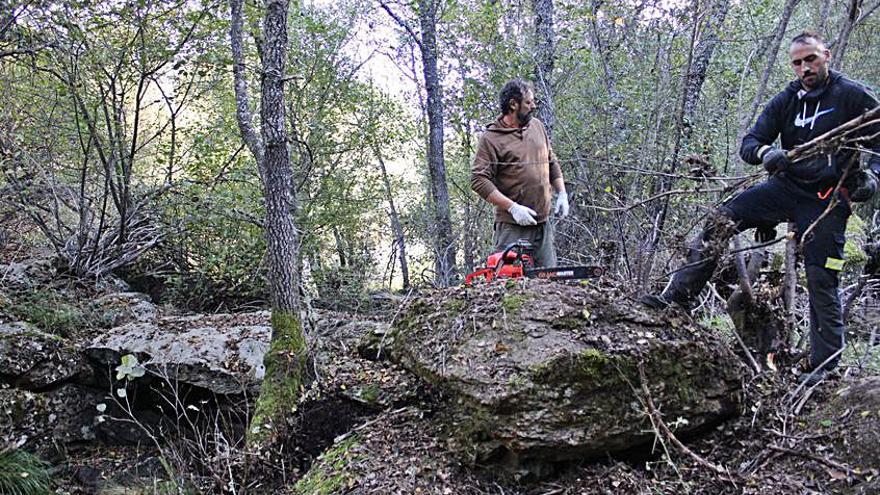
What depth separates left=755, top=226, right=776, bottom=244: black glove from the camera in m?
3.11

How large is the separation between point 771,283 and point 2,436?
229 inches

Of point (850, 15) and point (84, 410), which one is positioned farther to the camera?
point (84, 410)

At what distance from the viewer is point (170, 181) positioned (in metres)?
6.47

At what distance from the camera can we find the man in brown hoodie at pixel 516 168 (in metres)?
3.96

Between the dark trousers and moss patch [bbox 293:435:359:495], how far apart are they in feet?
6.67

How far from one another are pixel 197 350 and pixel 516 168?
3.03 metres

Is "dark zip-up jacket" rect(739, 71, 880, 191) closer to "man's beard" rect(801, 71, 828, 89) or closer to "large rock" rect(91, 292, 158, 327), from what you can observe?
"man's beard" rect(801, 71, 828, 89)

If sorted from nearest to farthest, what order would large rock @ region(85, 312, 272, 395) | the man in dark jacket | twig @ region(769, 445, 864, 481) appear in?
twig @ region(769, 445, 864, 481), the man in dark jacket, large rock @ region(85, 312, 272, 395)

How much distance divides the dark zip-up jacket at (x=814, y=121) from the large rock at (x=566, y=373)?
3.13ft

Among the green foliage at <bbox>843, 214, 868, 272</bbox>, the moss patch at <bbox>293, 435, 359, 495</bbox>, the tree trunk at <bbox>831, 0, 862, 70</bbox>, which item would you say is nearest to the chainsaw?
the moss patch at <bbox>293, 435, 359, 495</bbox>

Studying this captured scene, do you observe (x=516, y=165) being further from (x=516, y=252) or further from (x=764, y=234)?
(x=764, y=234)

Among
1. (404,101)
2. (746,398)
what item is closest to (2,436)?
(746,398)

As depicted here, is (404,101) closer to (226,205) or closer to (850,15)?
(226,205)

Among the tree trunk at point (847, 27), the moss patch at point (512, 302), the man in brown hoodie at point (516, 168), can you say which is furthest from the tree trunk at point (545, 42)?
the moss patch at point (512, 302)
